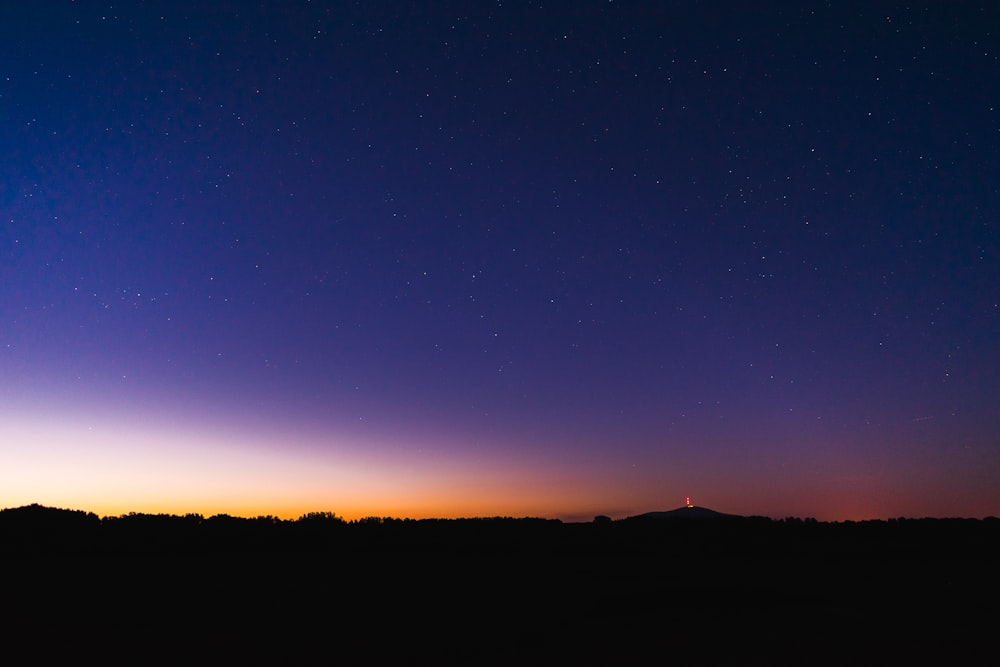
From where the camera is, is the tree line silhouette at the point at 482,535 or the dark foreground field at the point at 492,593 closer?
the dark foreground field at the point at 492,593

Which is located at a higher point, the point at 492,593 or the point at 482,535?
the point at 482,535

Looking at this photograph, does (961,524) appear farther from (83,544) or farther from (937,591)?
(83,544)

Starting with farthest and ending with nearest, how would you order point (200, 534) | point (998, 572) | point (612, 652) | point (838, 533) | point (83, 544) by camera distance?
1. point (838, 533)
2. point (200, 534)
3. point (83, 544)
4. point (998, 572)
5. point (612, 652)

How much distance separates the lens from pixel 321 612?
14.3 meters

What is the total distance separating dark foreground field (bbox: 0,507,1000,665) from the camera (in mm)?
11117

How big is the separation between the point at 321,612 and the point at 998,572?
66.8 feet

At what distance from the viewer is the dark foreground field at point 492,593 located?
36.5ft

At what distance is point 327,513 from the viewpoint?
35.7 meters

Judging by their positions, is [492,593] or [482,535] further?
[482,535]

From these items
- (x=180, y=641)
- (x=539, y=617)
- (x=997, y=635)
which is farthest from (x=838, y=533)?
(x=180, y=641)

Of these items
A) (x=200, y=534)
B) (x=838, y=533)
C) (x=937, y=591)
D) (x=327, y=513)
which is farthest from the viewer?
(x=327, y=513)

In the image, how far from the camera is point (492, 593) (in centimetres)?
1720

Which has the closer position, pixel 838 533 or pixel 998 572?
pixel 998 572

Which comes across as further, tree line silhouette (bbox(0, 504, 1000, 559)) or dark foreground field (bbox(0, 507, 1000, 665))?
tree line silhouette (bbox(0, 504, 1000, 559))
